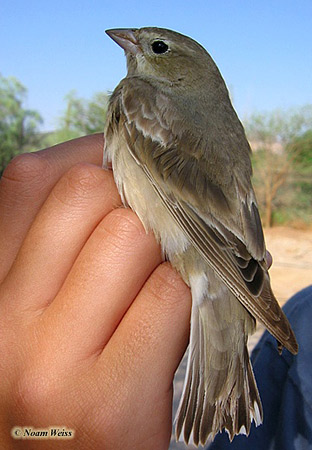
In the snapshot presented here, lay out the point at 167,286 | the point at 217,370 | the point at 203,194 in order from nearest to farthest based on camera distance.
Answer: the point at 167,286
the point at 217,370
the point at 203,194

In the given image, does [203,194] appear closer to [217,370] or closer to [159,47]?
[217,370]

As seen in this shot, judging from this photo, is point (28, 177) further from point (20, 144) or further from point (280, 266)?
point (20, 144)

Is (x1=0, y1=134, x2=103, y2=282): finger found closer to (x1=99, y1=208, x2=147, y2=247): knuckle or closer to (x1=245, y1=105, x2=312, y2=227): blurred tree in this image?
(x1=99, y1=208, x2=147, y2=247): knuckle

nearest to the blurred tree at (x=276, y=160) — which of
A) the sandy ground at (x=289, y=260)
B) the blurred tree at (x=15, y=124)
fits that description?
the sandy ground at (x=289, y=260)

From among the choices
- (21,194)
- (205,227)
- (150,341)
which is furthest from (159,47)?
(150,341)

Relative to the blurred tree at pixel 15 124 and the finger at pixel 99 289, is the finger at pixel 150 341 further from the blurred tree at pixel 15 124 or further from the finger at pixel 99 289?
the blurred tree at pixel 15 124
